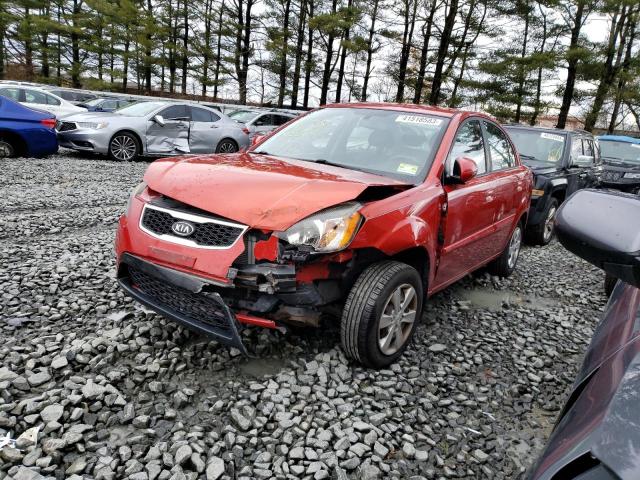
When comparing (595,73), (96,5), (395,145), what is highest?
(96,5)

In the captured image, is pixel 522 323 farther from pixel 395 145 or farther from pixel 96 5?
pixel 96 5

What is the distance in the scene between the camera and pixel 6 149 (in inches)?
356

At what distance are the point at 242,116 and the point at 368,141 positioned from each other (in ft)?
42.3

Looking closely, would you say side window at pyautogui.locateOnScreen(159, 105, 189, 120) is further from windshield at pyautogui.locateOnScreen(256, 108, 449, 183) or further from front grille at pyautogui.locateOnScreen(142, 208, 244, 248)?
front grille at pyautogui.locateOnScreen(142, 208, 244, 248)

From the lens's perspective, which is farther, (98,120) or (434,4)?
(434,4)

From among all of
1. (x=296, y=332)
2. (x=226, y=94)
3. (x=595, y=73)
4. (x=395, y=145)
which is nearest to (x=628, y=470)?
(x=296, y=332)

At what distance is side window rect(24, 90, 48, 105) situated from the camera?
41.1 ft

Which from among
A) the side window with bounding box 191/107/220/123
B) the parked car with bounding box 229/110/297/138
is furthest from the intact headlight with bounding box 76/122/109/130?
the parked car with bounding box 229/110/297/138

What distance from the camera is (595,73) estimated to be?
891 inches

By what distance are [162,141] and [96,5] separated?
22328 mm

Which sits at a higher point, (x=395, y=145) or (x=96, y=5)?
(x=96, y=5)

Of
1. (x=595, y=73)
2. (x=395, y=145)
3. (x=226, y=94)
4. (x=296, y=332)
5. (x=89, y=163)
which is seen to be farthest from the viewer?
(x=226, y=94)

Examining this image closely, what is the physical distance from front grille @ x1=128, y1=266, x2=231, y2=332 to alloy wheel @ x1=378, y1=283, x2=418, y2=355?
0.90 metres

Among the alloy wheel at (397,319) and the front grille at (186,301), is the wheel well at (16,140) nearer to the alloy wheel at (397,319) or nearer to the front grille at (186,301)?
the front grille at (186,301)
